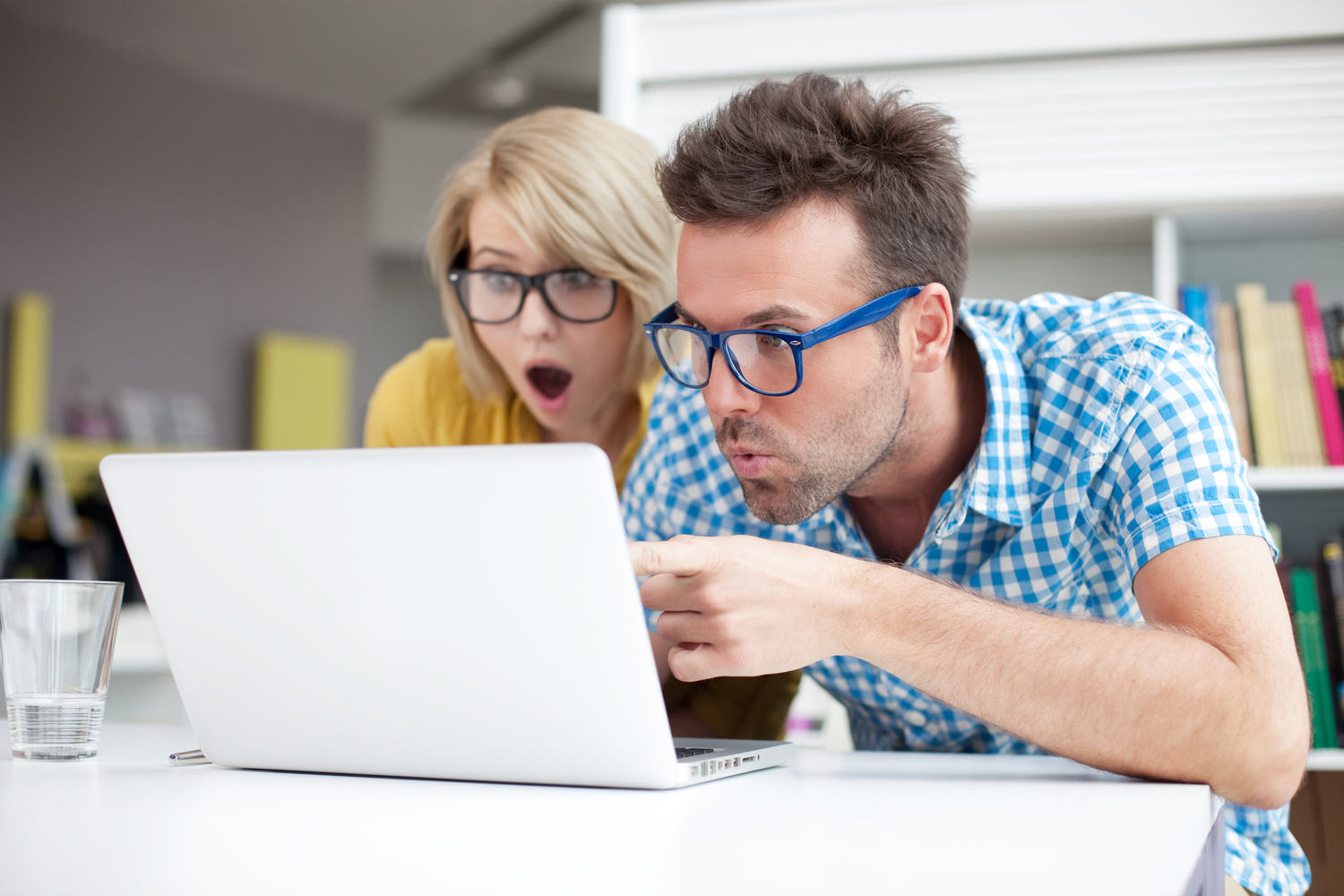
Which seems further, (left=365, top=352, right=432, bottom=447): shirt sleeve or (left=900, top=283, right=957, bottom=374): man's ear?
(left=365, top=352, right=432, bottom=447): shirt sleeve

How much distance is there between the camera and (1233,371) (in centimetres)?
195

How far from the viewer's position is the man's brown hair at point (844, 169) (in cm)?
117

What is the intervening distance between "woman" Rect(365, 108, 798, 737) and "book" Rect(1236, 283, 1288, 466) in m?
0.99

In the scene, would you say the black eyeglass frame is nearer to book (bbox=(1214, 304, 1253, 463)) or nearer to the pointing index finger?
the pointing index finger

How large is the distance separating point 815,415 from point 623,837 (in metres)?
0.62

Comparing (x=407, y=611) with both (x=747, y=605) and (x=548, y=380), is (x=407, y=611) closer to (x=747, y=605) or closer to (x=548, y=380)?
(x=747, y=605)

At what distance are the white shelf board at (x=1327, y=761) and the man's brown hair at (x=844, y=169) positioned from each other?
1069mm

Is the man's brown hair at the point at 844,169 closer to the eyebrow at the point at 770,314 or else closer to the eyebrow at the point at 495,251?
the eyebrow at the point at 770,314

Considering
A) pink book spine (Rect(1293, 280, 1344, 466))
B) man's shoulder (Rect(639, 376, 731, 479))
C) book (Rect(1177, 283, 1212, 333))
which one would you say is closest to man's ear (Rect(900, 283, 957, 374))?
man's shoulder (Rect(639, 376, 731, 479))

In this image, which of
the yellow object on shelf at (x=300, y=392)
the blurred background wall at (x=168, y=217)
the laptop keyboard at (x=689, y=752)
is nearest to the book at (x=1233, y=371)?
the laptop keyboard at (x=689, y=752)

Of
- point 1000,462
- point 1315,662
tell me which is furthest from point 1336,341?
point 1000,462

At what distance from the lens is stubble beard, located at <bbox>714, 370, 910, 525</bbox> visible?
1.18m

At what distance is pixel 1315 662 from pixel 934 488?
0.91 m

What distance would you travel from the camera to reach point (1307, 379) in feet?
6.31
